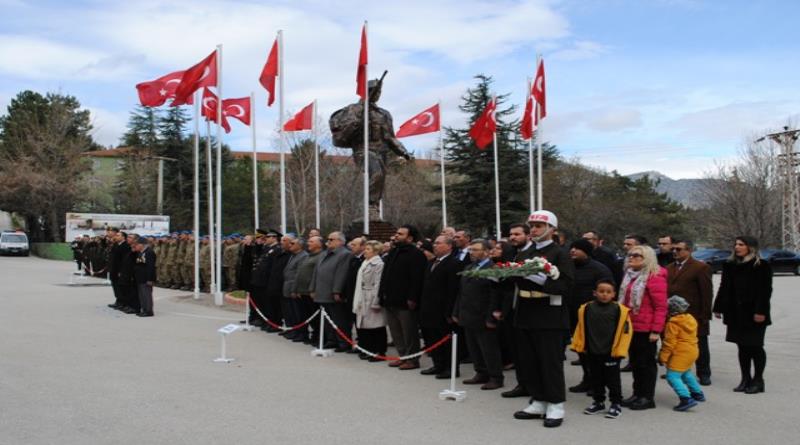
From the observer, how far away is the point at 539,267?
6312 mm

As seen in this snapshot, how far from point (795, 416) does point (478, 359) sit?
3322 millimetres

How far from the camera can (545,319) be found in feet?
21.9

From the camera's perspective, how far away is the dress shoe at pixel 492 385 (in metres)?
8.27

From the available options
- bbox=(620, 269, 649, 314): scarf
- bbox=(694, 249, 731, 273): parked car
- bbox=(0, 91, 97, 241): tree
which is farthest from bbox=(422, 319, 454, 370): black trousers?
bbox=(0, 91, 97, 241): tree

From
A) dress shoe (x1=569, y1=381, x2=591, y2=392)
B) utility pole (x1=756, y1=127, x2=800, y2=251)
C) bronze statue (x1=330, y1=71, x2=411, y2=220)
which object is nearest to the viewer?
dress shoe (x1=569, y1=381, x2=591, y2=392)

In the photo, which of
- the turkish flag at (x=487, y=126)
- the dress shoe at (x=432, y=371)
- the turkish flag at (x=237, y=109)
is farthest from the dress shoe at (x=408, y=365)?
the turkish flag at (x=237, y=109)

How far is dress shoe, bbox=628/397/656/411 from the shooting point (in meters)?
7.27

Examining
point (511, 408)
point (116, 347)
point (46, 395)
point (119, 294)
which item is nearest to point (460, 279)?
point (511, 408)

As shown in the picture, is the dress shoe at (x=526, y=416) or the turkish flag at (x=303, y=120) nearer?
the dress shoe at (x=526, y=416)

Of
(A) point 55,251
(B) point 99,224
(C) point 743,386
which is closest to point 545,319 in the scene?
(C) point 743,386

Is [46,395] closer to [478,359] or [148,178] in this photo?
[478,359]

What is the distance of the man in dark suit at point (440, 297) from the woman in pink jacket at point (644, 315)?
2253mm

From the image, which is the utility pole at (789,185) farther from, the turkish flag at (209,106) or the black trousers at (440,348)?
the black trousers at (440,348)

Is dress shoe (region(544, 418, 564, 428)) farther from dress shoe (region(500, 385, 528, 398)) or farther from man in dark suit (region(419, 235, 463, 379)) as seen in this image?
man in dark suit (region(419, 235, 463, 379))
